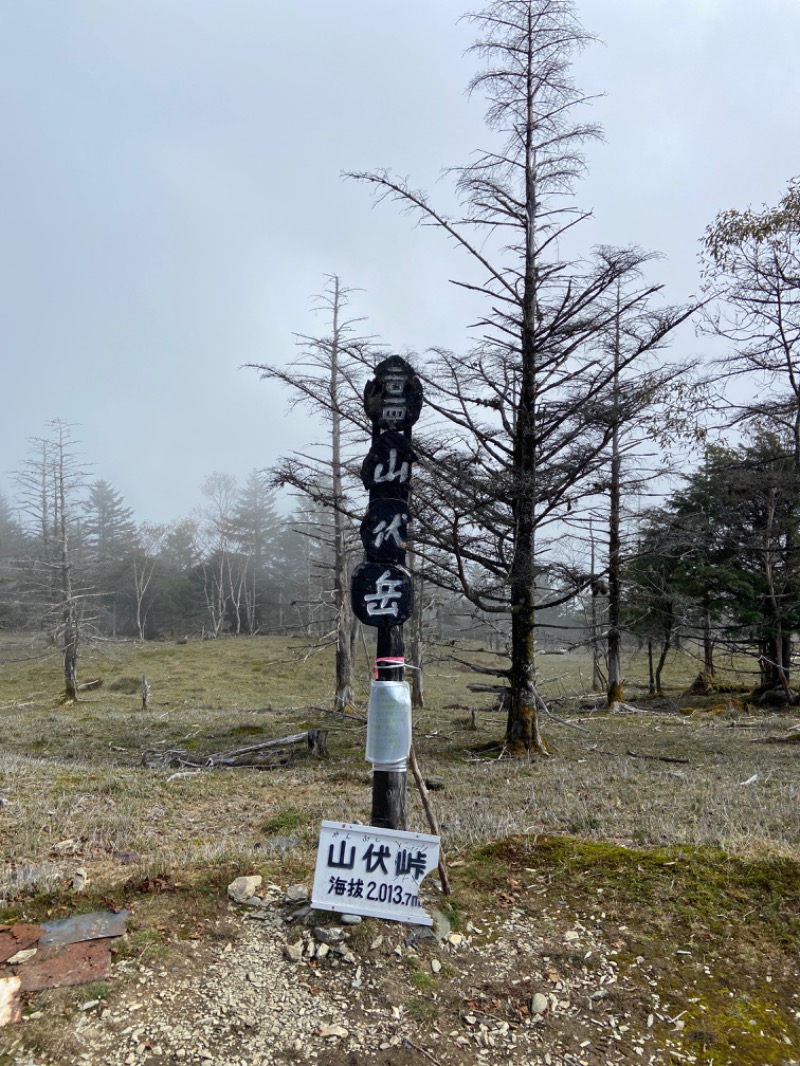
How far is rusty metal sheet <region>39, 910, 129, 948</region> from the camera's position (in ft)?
12.1

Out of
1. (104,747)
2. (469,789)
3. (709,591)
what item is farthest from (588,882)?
(709,591)

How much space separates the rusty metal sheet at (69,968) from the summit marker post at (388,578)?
1.72 metres

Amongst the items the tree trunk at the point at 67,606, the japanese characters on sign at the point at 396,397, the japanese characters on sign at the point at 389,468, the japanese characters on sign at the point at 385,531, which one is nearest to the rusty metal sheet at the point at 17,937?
the japanese characters on sign at the point at 385,531

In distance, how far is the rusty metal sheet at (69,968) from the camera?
11.0 feet

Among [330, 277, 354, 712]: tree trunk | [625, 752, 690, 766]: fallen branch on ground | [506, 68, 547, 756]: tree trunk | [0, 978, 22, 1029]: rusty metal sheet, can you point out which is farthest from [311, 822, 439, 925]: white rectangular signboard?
[330, 277, 354, 712]: tree trunk

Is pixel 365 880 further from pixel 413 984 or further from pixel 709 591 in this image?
pixel 709 591

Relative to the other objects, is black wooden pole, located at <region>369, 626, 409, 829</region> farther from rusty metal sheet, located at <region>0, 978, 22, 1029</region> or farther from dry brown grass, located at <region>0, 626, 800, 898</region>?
rusty metal sheet, located at <region>0, 978, 22, 1029</region>

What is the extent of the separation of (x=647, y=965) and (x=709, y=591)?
23.9 m

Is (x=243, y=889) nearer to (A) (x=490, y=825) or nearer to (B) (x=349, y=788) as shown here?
(A) (x=490, y=825)

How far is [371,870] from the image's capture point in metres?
4.02

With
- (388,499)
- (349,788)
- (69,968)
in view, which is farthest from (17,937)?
(349,788)

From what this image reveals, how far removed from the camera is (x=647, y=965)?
3.59 m

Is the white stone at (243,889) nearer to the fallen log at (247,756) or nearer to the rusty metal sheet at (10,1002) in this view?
the rusty metal sheet at (10,1002)

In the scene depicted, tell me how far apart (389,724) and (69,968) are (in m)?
2.10
